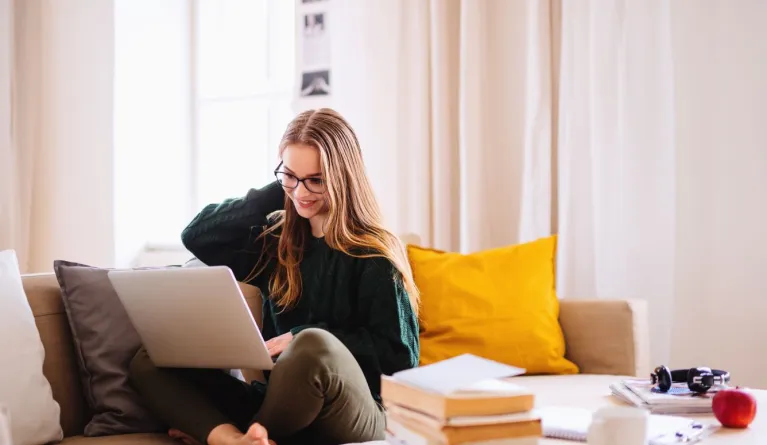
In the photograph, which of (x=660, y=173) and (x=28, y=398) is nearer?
(x=28, y=398)

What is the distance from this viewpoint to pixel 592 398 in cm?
180

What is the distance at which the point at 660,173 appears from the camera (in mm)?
2486

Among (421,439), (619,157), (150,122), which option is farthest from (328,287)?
(150,122)

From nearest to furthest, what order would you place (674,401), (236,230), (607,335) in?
1. (674,401)
2. (236,230)
3. (607,335)

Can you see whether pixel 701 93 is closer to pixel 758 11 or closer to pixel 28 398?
pixel 758 11

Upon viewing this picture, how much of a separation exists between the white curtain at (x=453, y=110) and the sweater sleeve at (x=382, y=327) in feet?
3.31

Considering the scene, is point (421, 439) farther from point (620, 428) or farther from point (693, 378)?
point (693, 378)

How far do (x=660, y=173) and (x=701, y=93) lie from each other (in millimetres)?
278

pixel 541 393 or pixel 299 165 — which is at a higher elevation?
pixel 299 165

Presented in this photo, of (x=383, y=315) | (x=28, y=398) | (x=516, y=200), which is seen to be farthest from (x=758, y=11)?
(x=28, y=398)

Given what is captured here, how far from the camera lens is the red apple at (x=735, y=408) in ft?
4.61

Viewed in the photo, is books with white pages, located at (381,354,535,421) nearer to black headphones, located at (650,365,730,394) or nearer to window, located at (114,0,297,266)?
black headphones, located at (650,365,730,394)

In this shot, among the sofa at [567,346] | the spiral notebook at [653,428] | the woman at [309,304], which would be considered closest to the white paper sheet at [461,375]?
the spiral notebook at [653,428]

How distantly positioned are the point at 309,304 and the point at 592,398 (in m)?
0.66
